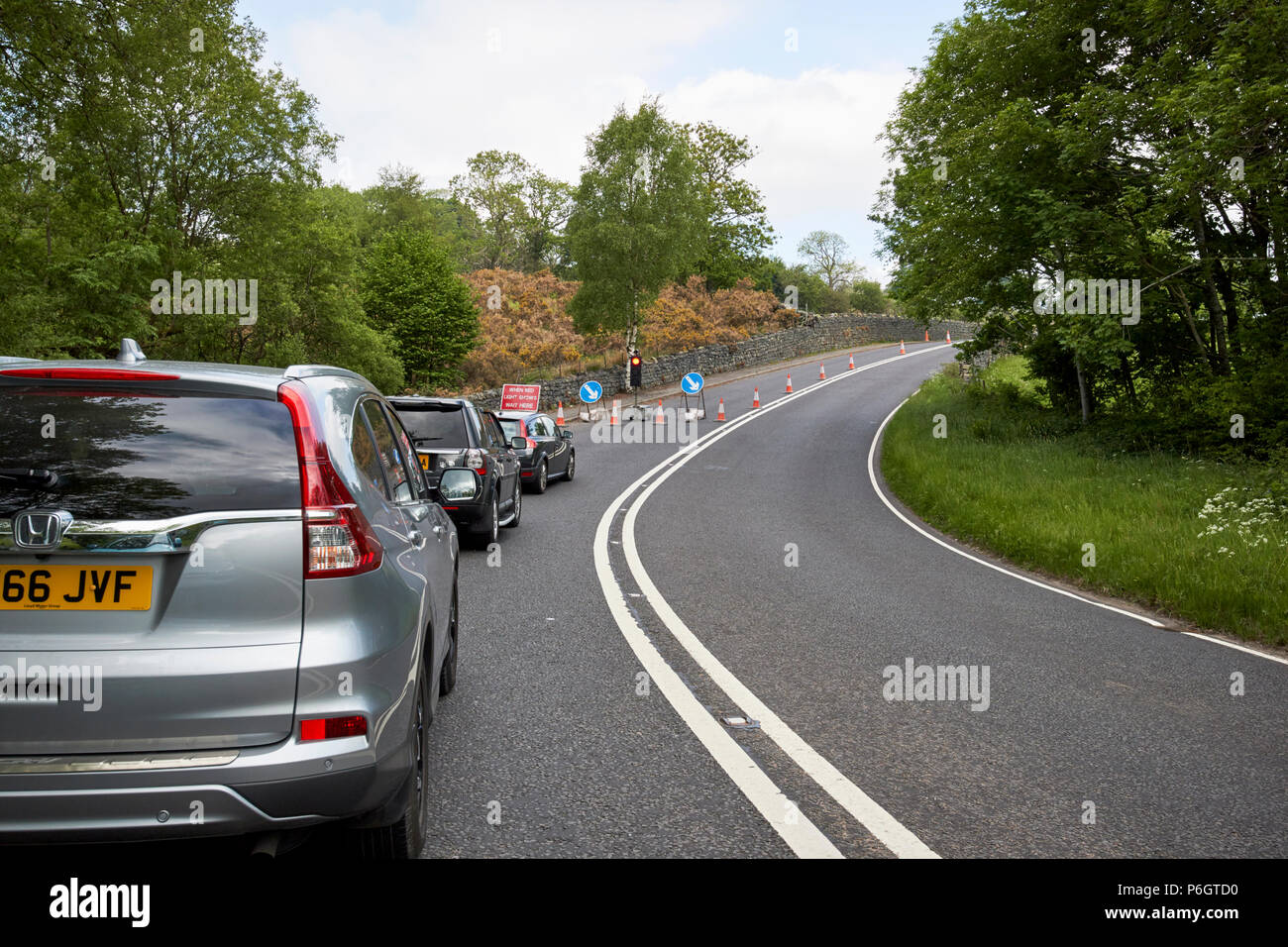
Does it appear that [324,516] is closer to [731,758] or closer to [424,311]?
[731,758]

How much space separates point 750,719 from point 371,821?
2.64m

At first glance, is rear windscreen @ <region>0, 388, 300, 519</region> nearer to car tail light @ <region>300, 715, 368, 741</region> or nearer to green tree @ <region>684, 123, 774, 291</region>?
car tail light @ <region>300, 715, 368, 741</region>

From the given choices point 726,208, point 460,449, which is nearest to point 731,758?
point 460,449

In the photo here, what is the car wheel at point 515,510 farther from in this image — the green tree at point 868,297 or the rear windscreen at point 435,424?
the green tree at point 868,297

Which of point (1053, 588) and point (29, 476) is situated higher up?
point (29, 476)

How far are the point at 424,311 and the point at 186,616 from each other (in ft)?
146

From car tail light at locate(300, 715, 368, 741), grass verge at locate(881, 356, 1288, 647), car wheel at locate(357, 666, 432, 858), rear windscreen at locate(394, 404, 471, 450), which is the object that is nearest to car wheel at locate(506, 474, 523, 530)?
rear windscreen at locate(394, 404, 471, 450)

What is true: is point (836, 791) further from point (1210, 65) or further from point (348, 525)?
point (1210, 65)

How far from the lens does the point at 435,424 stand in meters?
11.2

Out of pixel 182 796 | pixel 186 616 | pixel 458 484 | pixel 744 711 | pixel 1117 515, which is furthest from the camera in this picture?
pixel 1117 515

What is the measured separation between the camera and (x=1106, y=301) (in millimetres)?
16906

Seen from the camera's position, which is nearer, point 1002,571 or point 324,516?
point 324,516

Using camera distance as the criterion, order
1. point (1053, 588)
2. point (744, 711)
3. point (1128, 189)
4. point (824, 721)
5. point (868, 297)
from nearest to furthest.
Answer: point (824, 721), point (744, 711), point (1053, 588), point (1128, 189), point (868, 297)
